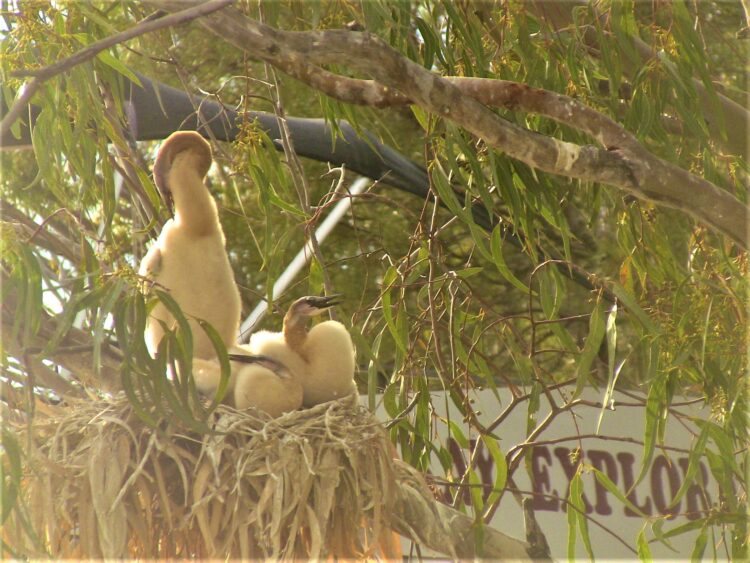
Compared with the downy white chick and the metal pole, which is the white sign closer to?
the metal pole

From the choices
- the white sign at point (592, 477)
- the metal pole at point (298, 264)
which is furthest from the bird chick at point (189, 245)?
the white sign at point (592, 477)

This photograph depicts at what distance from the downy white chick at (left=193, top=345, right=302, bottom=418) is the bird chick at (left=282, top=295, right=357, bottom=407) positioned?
2.8 inches

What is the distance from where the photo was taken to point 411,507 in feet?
4.82

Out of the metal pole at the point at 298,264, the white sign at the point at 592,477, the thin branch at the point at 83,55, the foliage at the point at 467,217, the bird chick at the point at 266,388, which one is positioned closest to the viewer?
the thin branch at the point at 83,55

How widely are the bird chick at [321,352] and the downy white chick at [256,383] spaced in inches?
2.8

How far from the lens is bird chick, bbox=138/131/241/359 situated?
1.49 metres

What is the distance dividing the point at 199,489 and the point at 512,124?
2.03 ft

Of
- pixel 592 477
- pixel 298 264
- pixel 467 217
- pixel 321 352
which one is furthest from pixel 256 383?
pixel 592 477

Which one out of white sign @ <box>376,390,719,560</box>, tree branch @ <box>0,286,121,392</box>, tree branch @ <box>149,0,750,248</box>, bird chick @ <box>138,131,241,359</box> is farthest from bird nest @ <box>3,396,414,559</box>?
white sign @ <box>376,390,719,560</box>

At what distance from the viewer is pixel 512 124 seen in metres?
1.32

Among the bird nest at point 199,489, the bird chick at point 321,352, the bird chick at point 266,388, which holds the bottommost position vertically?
the bird nest at point 199,489

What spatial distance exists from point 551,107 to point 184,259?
0.57 meters

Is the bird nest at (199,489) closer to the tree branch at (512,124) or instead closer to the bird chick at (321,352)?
the bird chick at (321,352)

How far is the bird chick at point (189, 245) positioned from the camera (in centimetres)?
149
